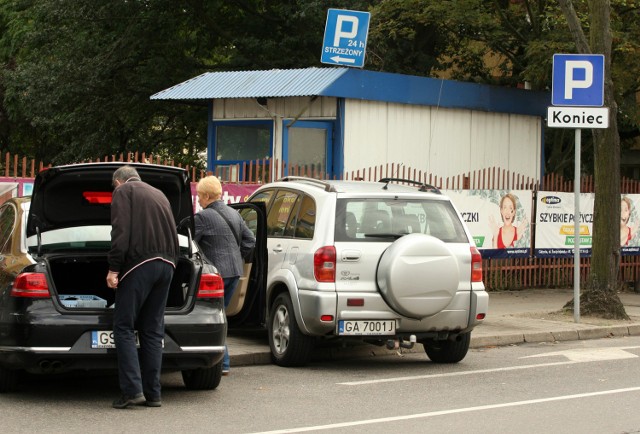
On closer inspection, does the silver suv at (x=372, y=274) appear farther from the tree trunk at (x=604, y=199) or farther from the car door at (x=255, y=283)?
the tree trunk at (x=604, y=199)

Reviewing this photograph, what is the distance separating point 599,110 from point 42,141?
86.0ft

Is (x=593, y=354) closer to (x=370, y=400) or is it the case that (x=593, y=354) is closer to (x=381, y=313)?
(x=381, y=313)

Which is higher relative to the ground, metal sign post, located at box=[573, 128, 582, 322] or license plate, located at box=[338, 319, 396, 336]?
metal sign post, located at box=[573, 128, 582, 322]

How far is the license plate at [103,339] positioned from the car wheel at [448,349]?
3892mm

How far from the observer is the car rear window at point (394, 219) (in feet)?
35.8

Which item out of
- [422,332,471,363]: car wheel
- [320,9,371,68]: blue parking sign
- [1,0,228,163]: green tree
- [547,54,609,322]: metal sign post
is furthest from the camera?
[1,0,228,163]: green tree

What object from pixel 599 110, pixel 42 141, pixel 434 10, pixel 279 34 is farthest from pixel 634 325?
pixel 42 141

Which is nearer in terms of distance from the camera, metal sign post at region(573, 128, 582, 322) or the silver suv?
the silver suv

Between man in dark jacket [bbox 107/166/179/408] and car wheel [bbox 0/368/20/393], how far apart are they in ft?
3.29

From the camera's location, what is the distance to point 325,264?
10.7 meters

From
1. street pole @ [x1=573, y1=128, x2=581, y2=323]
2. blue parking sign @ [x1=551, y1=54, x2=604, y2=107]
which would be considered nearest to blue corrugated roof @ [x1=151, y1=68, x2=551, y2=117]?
blue parking sign @ [x1=551, y1=54, x2=604, y2=107]

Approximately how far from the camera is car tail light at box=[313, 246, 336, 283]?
35.1 ft

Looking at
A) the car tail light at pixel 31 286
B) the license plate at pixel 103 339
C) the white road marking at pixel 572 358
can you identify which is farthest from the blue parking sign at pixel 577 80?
the car tail light at pixel 31 286

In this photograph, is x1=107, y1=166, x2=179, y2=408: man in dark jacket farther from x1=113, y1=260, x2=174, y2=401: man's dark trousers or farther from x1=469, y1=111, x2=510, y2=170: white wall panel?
x1=469, y1=111, x2=510, y2=170: white wall panel
